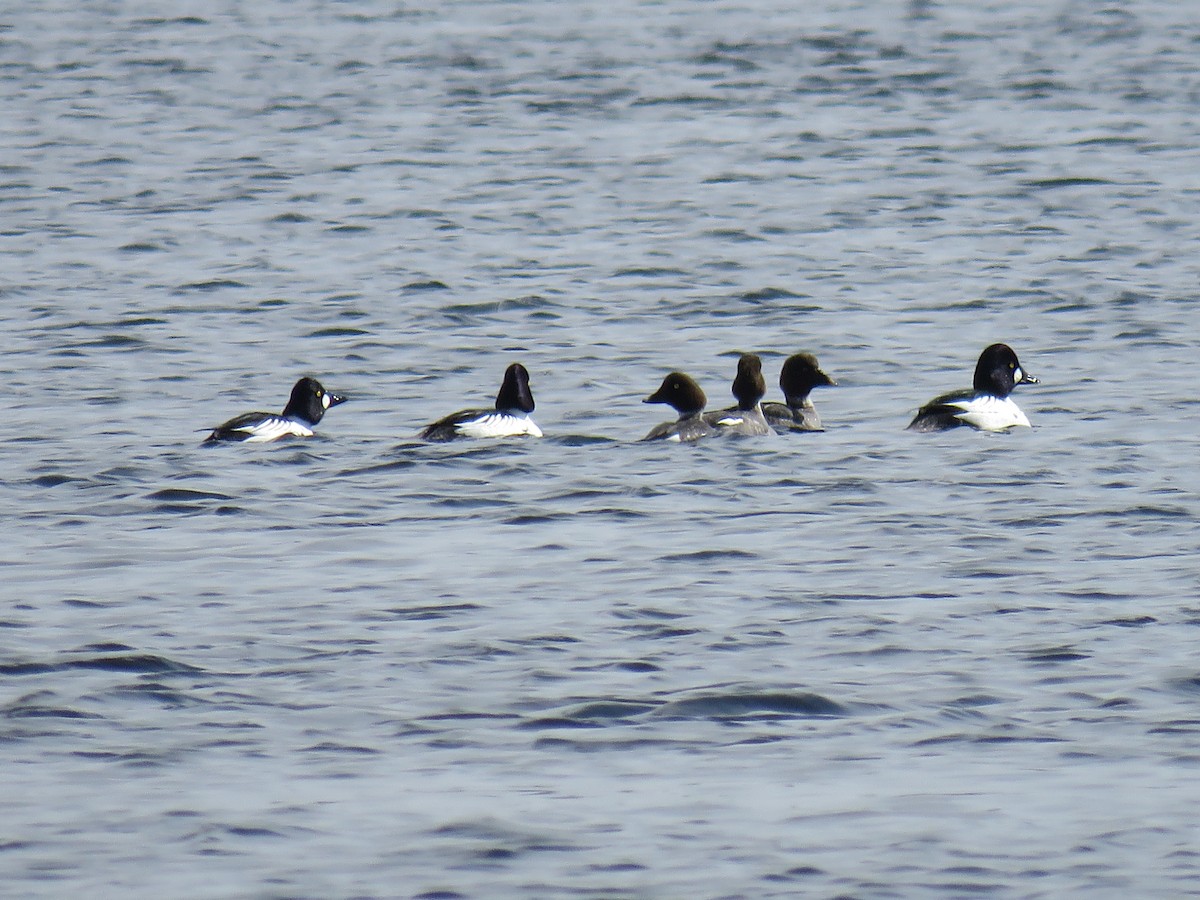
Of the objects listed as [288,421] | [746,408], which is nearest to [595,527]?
[288,421]

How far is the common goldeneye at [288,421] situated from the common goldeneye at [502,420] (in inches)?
29.6

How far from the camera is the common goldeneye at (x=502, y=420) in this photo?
1494 cm

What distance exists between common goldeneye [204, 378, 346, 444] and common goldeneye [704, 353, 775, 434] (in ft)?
8.17

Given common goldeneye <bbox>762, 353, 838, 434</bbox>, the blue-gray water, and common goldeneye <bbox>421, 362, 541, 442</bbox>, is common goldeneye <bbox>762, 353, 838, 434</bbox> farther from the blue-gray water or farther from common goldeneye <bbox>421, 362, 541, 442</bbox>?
common goldeneye <bbox>421, 362, 541, 442</bbox>

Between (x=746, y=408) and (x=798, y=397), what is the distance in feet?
1.68

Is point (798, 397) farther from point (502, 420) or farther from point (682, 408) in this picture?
point (502, 420)

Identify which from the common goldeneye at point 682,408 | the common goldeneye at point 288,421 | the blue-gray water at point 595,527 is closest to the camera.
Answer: the blue-gray water at point 595,527

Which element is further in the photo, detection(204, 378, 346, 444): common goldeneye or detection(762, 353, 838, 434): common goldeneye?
detection(762, 353, 838, 434): common goldeneye

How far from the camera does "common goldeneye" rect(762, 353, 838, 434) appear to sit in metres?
15.9

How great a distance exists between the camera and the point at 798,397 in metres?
16.3

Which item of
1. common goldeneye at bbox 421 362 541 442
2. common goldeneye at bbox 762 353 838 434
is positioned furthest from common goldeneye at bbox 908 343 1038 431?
common goldeneye at bbox 421 362 541 442

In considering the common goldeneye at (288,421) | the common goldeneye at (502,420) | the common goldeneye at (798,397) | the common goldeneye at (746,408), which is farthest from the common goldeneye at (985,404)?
the common goldeneye at (288,421)

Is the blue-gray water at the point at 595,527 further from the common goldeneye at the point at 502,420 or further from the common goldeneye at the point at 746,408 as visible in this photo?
the common goldeneye at the point at 746,408

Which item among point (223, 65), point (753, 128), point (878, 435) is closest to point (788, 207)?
point (753, 128)
